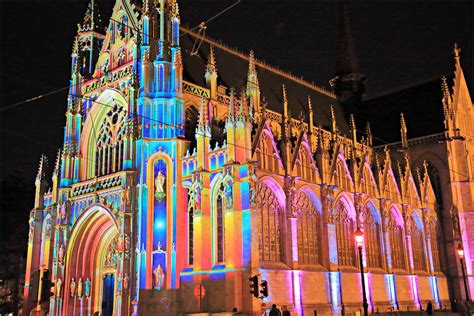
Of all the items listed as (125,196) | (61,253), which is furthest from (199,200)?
(61,253)

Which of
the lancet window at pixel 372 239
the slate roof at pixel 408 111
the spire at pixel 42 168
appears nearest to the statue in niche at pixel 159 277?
the spire at pixel 42 168

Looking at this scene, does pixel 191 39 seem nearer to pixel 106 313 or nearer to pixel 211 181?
pixel 211 181

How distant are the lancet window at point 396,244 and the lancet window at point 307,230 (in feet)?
37.6

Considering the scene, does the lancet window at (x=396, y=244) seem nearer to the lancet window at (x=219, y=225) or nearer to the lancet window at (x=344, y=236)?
the lancet window at (x=344, y=236)

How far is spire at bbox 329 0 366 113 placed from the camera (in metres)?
64.7

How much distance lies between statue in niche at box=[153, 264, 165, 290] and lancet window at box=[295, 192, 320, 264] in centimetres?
926

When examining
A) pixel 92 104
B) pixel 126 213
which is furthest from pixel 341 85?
pixel 126 213

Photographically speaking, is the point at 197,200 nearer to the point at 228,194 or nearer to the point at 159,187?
the point at 228,194

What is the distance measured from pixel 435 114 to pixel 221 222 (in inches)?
1296

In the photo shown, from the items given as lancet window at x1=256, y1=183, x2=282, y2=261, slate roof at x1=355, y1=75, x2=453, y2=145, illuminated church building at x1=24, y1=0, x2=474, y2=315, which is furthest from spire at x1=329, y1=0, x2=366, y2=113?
lancet window at x1=256, y1=183, x2=282, y2=261

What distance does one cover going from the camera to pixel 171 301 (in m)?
31.9

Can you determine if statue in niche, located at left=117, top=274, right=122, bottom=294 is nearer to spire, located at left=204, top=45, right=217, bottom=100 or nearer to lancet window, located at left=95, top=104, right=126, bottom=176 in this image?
lancet window, located at left=95, top=104, right=126, bottom=176

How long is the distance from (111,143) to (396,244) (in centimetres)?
2604

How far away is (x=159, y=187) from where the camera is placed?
1328 inches
